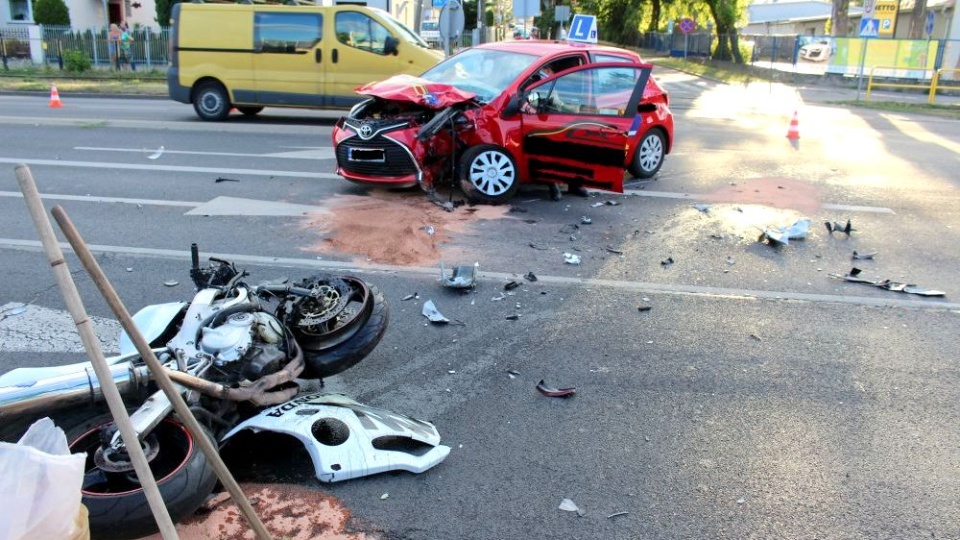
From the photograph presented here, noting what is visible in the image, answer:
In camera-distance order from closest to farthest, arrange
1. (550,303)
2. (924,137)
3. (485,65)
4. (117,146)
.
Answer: (550,303) → (485,65) → (117,146) → (924,137)

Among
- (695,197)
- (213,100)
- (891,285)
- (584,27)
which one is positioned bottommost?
(891,285)

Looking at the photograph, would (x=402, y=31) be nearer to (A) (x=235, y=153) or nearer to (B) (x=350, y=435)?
(A) (x=235, y=153)

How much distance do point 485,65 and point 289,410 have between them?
275 inches

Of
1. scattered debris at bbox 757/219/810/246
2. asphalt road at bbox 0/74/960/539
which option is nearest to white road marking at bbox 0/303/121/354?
asphalt road at bbox 0/74/960/539

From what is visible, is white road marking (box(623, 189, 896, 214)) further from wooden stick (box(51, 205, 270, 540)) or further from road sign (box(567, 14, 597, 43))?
road sign (box(567, 14, 597, 43))

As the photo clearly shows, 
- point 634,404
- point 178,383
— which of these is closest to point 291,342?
point 178,383

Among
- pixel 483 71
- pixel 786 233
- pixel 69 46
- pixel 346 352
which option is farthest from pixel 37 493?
pixel 69 46

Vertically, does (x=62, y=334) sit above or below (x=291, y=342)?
below

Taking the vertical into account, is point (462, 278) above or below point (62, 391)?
below

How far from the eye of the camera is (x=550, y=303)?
585 centimetres

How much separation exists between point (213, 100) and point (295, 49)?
1889 mm

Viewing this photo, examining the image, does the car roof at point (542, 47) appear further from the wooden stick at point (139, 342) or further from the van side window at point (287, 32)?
the wooden stick at point (139, 342)

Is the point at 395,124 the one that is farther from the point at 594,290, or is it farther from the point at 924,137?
the point at 924,137

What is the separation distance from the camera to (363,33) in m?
14.6
